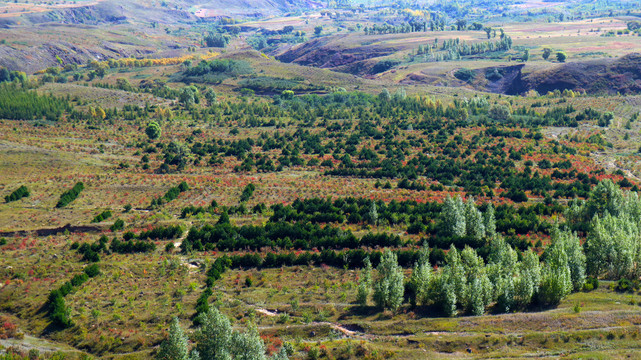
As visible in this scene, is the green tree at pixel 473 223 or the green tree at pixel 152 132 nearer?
the green tree at pixel 473 223

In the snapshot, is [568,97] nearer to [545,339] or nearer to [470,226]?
[470,226]

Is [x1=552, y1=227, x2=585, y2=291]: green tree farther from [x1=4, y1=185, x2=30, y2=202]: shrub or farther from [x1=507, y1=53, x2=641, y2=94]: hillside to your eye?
[x1=507, y1=53, x2=641, y2=94]: hillside

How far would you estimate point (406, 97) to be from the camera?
173375 mm

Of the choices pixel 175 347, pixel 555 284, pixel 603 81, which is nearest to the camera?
pixel 175 347

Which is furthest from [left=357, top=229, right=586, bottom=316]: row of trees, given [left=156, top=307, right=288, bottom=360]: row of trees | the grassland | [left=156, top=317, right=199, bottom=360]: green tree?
[left=156, top=317, right=199, bottom=360]: green tree

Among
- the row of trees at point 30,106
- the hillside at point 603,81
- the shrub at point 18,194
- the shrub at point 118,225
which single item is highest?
the row of trees at point 30,106

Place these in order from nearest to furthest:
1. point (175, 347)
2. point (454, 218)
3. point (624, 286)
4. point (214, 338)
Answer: point (175, 347)
point (214, 338)
point (624, 286)
point (454, 218)

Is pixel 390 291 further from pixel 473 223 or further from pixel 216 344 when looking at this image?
pixel 473 223

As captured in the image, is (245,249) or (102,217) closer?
(245,249)

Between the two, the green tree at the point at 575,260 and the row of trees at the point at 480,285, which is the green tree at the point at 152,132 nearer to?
the row of trees at the point at 480,285

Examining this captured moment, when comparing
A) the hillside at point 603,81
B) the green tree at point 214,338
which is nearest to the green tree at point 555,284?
the green tree at point 214,338

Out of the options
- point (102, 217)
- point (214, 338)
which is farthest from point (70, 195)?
point (214, 338)

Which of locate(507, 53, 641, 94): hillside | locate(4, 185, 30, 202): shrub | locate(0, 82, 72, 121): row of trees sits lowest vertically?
locate(507, 53, 641, 94): hillside

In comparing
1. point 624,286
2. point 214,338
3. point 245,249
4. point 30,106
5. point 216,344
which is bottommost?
point 245,249
